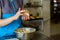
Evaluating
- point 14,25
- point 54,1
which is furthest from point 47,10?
point 54,1

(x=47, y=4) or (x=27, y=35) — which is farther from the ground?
(x=47, y=4)

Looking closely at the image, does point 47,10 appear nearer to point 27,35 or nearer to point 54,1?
point 27,35

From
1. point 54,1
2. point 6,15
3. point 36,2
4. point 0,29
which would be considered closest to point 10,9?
point 6,15

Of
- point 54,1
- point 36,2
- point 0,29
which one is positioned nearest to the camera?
point 0,29

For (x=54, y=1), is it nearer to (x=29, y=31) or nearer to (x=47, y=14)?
(x=47, y=14)

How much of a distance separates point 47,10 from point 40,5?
6.7 inches

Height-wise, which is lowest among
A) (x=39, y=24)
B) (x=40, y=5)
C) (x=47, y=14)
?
(x=39, y=24)

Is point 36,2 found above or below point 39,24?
above

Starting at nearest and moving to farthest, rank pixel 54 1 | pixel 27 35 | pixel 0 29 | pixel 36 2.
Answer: pixel 27 35 < pixel 0 29 < pixel 36 2 < pixel 54 1

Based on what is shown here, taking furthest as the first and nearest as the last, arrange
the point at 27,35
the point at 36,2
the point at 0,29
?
the point at 36,2
the point at 0,29
the point at 27,35

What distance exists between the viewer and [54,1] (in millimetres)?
4816

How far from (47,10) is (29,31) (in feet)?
5.09

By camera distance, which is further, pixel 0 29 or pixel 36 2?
pixel 36 2

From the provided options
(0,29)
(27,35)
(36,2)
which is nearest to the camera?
(27,35)
